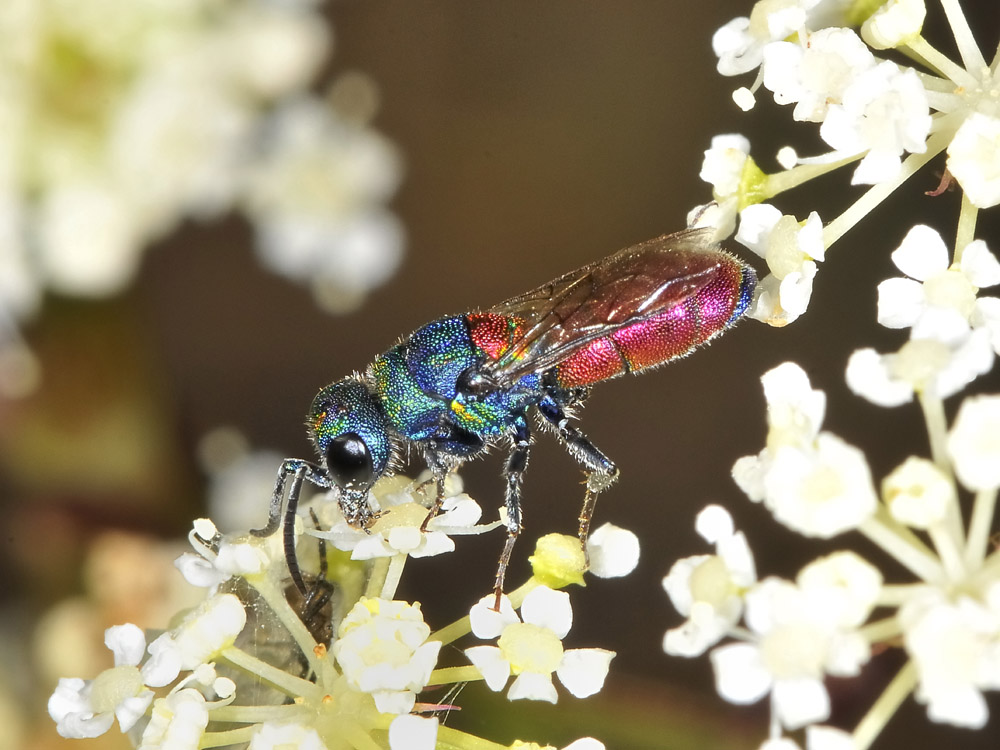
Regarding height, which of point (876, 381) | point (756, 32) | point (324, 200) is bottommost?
point (876, 381)

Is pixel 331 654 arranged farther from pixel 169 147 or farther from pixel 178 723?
pixel 169 147

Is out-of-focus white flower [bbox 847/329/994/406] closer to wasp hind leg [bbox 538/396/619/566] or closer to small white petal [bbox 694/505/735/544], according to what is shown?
small white petal [bbox 694/505/735/544]

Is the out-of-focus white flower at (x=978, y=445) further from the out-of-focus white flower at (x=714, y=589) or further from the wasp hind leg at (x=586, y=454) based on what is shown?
the wasp hind leg at (x=586, y=454)

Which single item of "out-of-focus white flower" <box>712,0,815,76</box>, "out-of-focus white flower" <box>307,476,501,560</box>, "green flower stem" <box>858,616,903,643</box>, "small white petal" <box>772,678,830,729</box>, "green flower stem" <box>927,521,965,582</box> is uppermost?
"out-of-focus white flower" <box>712,0,815,76</box>

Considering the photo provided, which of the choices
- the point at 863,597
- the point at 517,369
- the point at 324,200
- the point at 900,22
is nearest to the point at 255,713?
the point at 517,369

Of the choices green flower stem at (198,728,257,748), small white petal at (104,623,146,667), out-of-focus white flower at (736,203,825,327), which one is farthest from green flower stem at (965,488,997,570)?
small white petal at (104,623,146,667)

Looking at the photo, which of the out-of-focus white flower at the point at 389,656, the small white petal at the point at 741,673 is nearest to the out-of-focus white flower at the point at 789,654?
the small white petal at the point at 741,673
